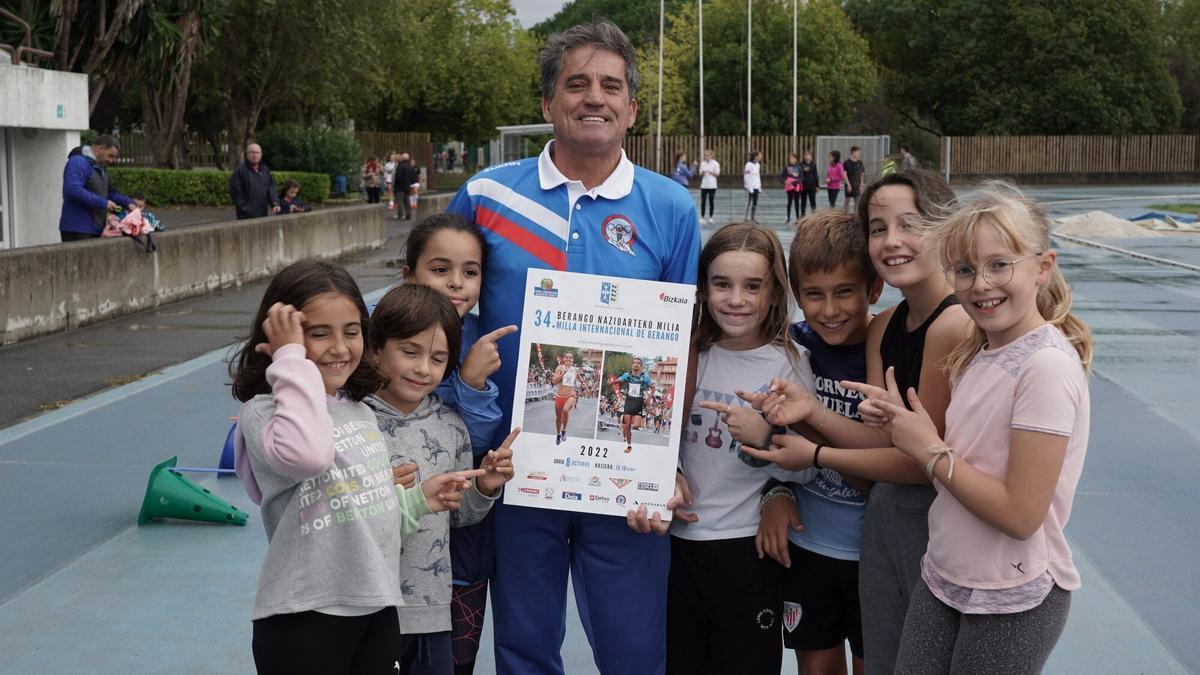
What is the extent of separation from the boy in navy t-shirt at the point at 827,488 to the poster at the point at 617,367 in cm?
40

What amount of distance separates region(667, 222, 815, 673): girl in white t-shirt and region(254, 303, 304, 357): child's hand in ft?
3.57

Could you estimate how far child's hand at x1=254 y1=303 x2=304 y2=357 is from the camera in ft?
9.69

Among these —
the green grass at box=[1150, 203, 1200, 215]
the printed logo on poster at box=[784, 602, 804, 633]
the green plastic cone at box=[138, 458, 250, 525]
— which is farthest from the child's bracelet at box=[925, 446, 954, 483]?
the green grass at box=[1150, 203, 1200, 215]

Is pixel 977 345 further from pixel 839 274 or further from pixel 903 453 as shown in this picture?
pixel 839 274

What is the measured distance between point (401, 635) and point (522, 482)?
507 millimetres

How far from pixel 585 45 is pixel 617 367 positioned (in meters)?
0.90

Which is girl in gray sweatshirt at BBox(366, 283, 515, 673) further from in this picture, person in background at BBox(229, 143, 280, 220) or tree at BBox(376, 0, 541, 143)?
tree at BBox(376, 0, 541, 143)

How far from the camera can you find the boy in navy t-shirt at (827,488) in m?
3.41

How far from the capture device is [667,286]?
3242 millimetres

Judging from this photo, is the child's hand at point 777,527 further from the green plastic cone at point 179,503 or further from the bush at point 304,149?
the bush at point 304,149

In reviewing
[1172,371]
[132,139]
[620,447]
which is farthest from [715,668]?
[132,139]

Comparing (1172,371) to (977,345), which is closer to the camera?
(977,345)

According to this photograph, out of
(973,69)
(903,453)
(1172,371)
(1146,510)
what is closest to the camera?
(903,453)

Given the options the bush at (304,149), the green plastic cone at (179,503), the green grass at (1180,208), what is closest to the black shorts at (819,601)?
the green plastic cone at (179,503)
